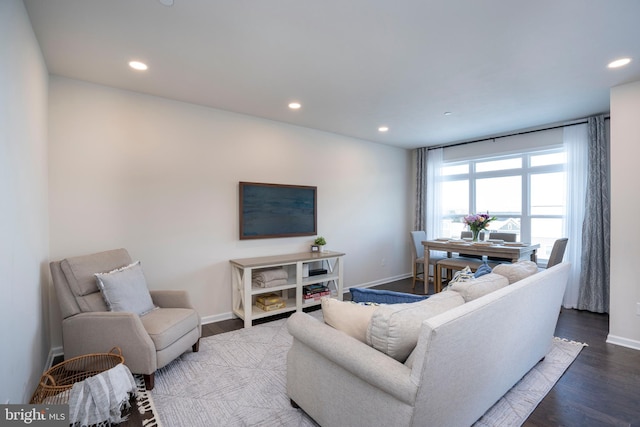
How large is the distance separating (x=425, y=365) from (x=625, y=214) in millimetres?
3115

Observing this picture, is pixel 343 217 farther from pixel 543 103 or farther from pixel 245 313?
pixel 543 103

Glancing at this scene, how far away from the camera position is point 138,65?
255 centimetres

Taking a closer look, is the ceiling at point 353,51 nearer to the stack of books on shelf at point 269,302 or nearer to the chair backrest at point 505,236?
the chair backrest at point 505,236

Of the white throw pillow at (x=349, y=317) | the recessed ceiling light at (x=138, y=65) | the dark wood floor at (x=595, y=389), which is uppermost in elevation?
the recessed ceiling light at (x=138, y=65)

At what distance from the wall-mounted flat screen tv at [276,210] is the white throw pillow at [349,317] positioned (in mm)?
2206

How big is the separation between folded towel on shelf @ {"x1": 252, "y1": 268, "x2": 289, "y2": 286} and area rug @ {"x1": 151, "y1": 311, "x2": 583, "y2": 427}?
2.41 ft

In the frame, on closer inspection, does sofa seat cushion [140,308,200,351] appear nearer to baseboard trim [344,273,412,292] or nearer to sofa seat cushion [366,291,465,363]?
sofa seat cushion [366,291,465,363]

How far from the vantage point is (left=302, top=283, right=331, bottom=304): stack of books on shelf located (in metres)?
4.03

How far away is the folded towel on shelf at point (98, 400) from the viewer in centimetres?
175

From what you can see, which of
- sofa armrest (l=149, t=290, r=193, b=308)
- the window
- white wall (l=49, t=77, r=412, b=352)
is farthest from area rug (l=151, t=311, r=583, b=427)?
the window

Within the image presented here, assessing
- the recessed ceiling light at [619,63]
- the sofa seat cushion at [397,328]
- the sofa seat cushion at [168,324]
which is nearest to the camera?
the sofa seat cushion at [397,328]

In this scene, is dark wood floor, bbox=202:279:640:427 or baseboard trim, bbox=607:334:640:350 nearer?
dark wood floor, bbox=202:279:640:427

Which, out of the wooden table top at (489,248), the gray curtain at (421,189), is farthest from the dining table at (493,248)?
the gray curtain at (421,189)

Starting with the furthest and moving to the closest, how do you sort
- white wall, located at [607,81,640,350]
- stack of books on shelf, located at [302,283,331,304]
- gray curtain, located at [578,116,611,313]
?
stack of books on shelf, located at [302,283,331,304] → gray curtain, located at [578,116,611,313] → white wall, located at [607,81,640,350]
